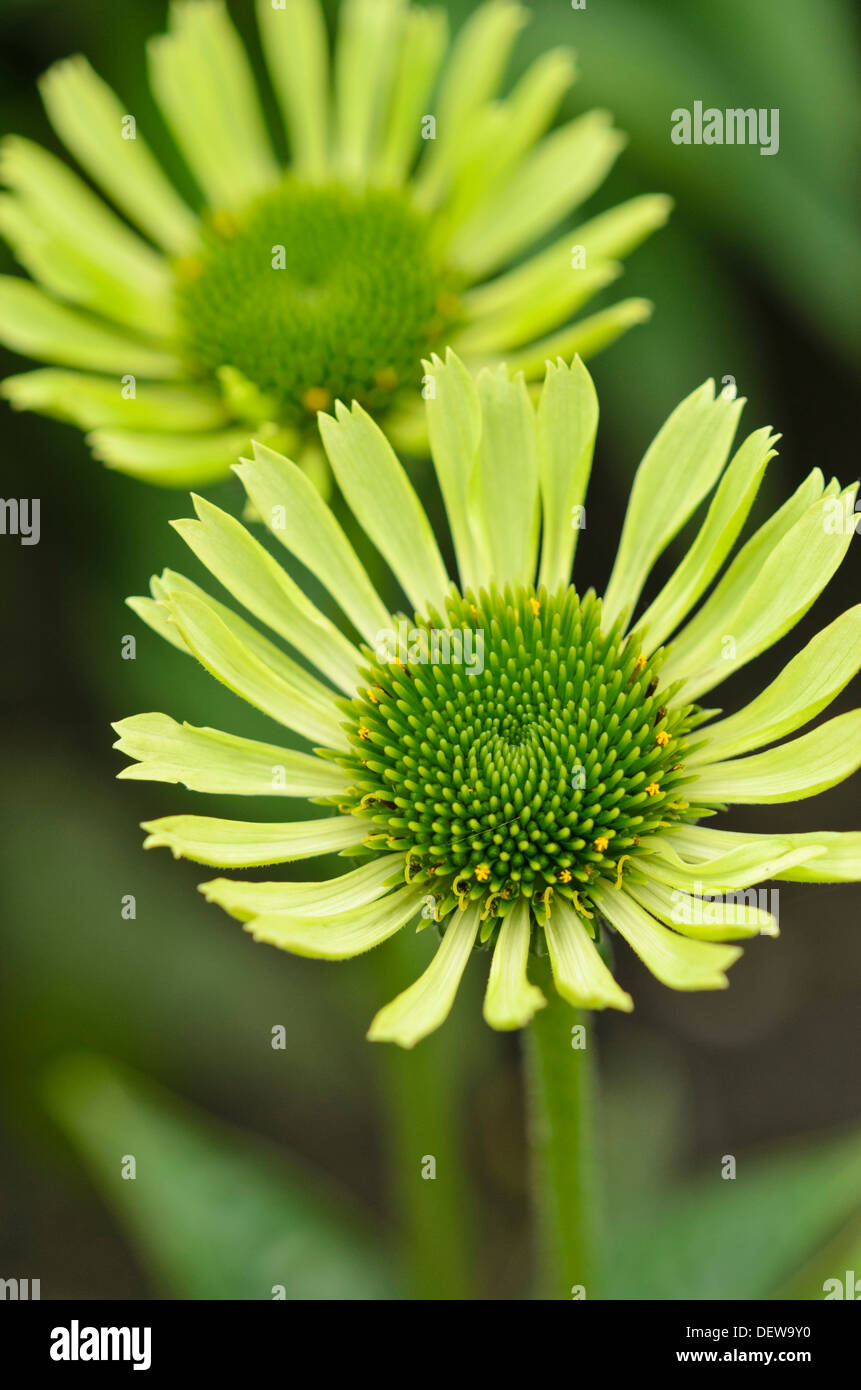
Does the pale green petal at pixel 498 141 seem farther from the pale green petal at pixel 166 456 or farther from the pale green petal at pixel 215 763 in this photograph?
the pale green petal at pixel 215 763

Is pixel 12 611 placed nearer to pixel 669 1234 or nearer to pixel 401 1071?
pixel 401 1071

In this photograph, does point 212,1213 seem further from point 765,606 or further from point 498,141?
point 498,141

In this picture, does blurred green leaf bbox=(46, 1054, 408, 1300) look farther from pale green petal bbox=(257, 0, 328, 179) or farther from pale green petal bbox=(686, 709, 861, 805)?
pale green petal bbox=(257, 0, 328, 179)

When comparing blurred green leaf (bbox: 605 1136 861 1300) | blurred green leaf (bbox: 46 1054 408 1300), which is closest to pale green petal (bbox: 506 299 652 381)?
blurred green leaf (bbox: 605 1136 861 1300)

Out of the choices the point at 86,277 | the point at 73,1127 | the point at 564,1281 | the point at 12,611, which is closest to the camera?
the point at 564,1281

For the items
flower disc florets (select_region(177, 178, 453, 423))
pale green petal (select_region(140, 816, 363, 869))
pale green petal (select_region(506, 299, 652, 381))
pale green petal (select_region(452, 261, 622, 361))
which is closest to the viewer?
pale green petal (select_region(140, 816, 363, 869))

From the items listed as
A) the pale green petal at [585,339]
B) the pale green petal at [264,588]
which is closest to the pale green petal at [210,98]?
the pale green petal at [585,339]

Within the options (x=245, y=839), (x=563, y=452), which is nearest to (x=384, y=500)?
(x=563, y=452)
